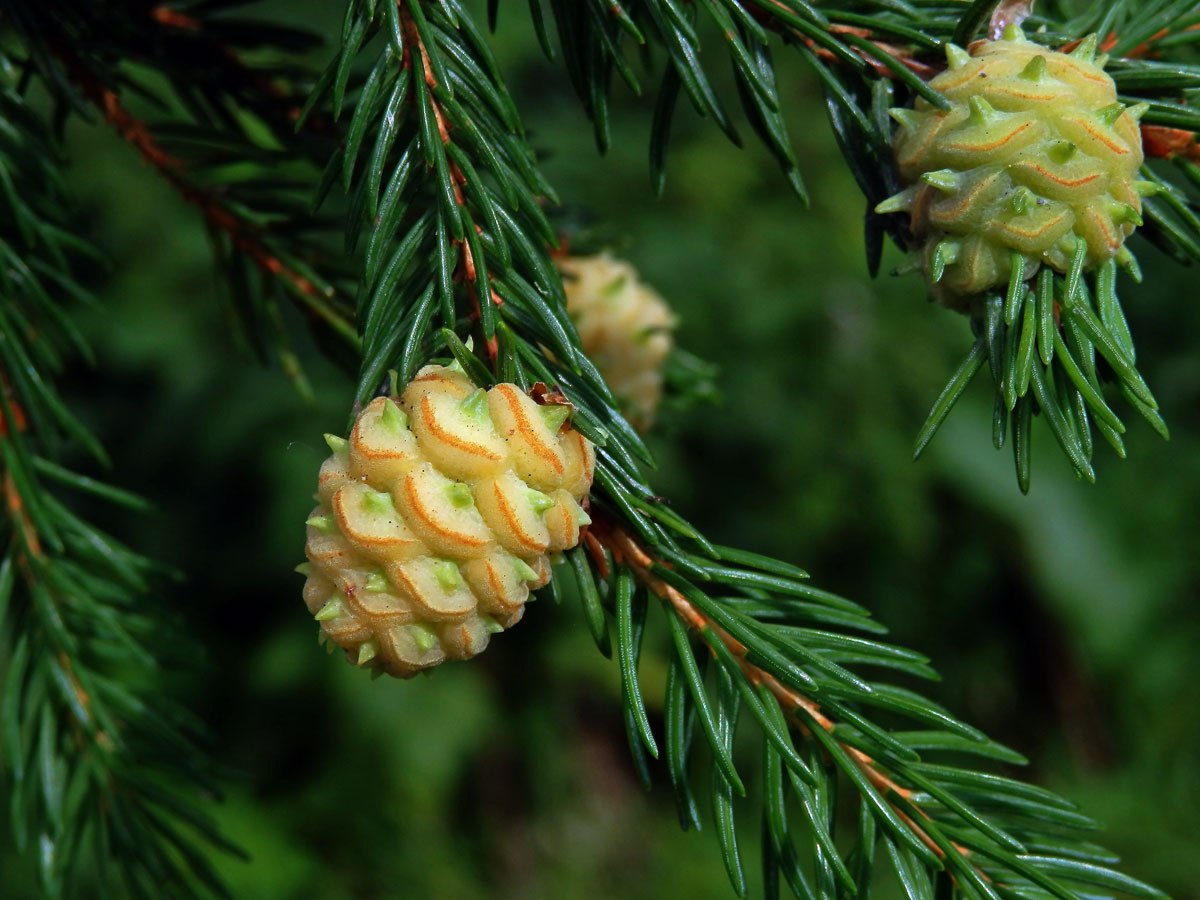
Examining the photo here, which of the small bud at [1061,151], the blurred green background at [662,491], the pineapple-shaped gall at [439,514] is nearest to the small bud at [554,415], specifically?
the pineapple-shaped gall at [439,514]

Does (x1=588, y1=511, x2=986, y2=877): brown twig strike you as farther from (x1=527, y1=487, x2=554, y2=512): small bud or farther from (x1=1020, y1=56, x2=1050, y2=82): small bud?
(x1=1020, y1=56, x2=1050, y2=82): small bud

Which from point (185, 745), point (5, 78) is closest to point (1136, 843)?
point (185, 745)

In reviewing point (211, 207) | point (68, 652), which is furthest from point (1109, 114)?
point (68, 652)

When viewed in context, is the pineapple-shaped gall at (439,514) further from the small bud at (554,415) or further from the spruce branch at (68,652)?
the spruce branch at (68,652)

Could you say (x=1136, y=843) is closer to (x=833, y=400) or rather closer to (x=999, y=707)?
(x=999, y=707)

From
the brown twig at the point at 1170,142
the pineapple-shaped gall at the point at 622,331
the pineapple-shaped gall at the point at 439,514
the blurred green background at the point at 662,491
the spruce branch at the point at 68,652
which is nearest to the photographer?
the pineapple-shaped gall at the point at 439,514

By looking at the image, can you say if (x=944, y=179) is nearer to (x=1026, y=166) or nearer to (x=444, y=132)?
(x=1026, y=166)
